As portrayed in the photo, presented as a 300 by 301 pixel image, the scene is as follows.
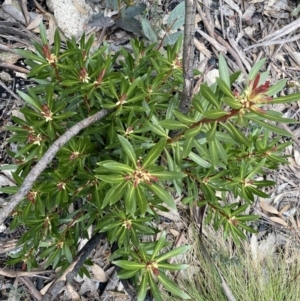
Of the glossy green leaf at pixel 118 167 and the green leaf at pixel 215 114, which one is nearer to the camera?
the green leaf at pixel 215 114

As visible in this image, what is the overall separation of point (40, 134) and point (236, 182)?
0.74 meters

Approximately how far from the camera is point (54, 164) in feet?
5.73

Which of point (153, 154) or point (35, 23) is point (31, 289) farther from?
point (35, 23)

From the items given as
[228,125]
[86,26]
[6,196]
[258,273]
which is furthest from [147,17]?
[258,273]

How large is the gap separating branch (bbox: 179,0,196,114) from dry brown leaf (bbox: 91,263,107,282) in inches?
43.3

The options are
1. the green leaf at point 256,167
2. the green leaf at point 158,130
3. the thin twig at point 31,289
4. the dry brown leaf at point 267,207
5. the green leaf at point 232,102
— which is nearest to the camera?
the green leaf at point 232,102

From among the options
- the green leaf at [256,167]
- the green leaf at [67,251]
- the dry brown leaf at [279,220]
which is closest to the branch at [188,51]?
the green leaf at [256,167]

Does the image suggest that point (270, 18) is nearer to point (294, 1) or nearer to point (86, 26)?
point (294, 1)

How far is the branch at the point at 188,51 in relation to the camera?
1152 millimetres

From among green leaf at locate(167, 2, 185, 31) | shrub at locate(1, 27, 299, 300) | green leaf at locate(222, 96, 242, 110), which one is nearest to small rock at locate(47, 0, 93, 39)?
green leaf at locate(167, 2, 185, 31)

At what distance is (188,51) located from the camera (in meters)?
1.23

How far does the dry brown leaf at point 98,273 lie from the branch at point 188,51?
110cm

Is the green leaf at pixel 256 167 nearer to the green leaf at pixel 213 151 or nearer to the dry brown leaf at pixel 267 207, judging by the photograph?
the green leaf at pixel 213 151

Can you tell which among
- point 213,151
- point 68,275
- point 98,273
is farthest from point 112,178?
point 98,273
